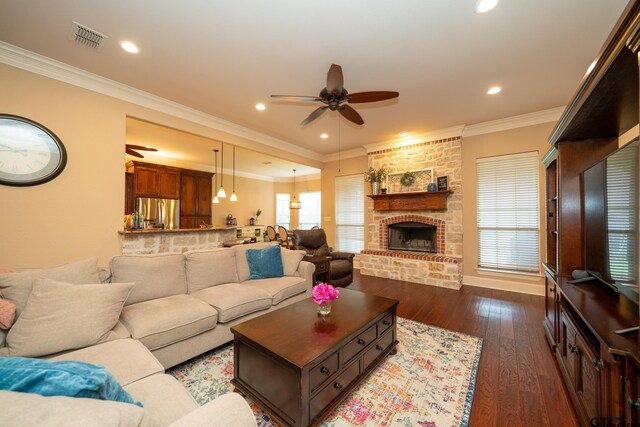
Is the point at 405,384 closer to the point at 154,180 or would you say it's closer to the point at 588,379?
the point at 588,379

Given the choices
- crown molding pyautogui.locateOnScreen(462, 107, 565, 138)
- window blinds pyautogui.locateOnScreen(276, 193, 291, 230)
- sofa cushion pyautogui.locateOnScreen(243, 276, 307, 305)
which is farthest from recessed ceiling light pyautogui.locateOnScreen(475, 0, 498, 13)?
window blinds pyautogui.locateOnScreen(276, 193, 291, 230)

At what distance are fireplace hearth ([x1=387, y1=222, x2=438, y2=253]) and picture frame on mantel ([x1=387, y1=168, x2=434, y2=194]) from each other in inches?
27.9

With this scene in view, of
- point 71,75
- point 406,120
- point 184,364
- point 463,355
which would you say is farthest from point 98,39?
point 463,355

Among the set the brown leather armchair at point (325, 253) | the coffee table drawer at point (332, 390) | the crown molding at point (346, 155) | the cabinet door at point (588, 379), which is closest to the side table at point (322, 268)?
the brown leather armchair at point (325, 253)

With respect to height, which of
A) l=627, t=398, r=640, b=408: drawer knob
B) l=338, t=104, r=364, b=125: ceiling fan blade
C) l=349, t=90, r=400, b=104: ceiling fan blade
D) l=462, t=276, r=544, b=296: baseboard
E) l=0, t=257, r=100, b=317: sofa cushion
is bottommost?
l=462, t=276, r=544, b=296: baseboard

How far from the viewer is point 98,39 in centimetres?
229

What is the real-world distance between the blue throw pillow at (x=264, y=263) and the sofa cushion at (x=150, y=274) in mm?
769

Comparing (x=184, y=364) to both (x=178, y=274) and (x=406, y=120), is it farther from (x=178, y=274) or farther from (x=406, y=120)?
(x=406, y=120)

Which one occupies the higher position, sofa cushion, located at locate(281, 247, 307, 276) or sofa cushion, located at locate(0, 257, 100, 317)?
sofa cushion, located at locate(0, 257, 100, 317)

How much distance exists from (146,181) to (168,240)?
3.46m

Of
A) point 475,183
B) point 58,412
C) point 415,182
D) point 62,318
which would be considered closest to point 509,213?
point 475,183

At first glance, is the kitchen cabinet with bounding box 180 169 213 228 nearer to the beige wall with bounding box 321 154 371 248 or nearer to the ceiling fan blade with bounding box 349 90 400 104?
the beige wall with bounding box 321 154 371 248

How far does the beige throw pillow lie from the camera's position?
1.45 m

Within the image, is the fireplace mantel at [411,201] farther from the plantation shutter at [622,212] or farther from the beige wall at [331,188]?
the plantation shutter at [622,212]
